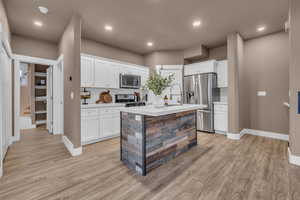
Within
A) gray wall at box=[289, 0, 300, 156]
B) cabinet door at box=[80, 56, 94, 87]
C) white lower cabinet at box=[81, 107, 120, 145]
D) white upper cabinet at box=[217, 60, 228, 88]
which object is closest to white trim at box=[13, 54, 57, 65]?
cabinet door at box=[80, 56, 94, 87]

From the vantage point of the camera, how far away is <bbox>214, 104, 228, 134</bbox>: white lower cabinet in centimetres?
405

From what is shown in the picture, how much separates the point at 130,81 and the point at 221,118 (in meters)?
3.02

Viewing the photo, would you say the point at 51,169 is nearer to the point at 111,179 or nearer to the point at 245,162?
the point at 111,179

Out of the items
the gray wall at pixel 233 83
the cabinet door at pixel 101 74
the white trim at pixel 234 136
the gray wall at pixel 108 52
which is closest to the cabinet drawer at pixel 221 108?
the gray wall at pixel 233 83

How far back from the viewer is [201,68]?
4539 millimetres

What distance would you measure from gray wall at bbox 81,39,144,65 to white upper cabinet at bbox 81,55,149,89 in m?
0.54

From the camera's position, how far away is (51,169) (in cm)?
223

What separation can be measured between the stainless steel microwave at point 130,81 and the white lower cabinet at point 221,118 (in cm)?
261

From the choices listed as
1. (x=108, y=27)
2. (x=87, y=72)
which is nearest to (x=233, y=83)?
(x=108, y=27)

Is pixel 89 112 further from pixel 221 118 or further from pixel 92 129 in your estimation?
pixel 221 118

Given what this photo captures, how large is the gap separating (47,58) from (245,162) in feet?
18.1

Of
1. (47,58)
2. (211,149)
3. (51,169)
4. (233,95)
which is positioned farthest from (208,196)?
(47,58)

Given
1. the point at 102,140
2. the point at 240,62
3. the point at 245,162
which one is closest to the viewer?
the point at 245,162

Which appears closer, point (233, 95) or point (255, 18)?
point (255, 18)
